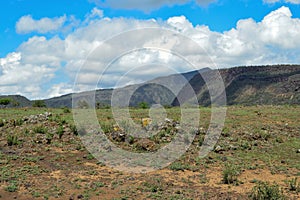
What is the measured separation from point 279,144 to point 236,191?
8659 millimetres

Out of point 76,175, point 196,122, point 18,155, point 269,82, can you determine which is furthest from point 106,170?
point 269,82

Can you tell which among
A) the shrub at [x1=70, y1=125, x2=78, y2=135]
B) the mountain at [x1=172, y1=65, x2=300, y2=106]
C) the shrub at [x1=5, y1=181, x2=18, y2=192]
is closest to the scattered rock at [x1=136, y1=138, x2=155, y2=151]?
the shrub at [x1=70, y1=125, x2=78, y2=135]

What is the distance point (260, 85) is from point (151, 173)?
9155cm

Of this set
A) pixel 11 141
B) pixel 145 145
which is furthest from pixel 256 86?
pixel 11 141

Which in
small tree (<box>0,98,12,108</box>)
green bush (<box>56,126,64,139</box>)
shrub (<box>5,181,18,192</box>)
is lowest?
shrub (<box>5,181,18,192</box>)

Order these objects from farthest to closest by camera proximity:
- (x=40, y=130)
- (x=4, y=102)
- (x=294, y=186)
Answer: (x=4, y=102)
(x=40, y=130)
(x=294, y=186)

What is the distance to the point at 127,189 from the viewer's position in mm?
12500

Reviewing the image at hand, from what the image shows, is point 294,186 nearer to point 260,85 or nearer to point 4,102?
point 4,102

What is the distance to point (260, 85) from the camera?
100 m

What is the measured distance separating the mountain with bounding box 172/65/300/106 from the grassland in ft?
183

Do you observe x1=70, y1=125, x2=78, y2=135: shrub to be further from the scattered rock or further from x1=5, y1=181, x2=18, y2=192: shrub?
x1=5, y1=181, x2=18, y2=192: shrub

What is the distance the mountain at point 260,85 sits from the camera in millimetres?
83125

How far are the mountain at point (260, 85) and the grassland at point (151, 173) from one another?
55830 mm

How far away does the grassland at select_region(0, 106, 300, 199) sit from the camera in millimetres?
12297
